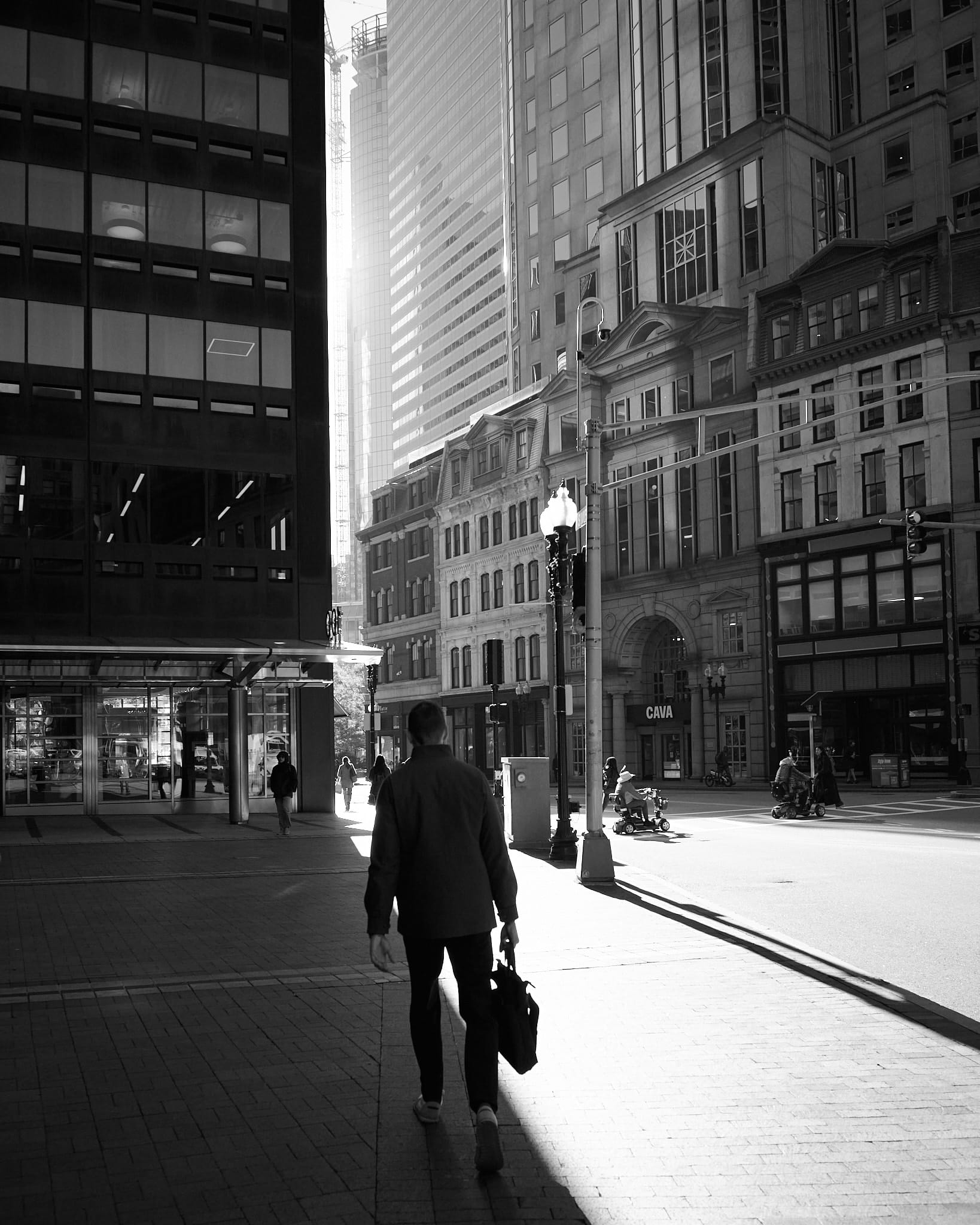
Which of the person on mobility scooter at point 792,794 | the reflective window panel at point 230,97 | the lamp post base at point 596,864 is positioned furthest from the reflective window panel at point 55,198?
the lamp post base at point 596,864

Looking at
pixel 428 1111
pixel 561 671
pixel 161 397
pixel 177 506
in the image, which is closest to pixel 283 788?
pixel 561 671

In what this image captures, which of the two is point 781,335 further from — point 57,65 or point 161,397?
point 57,65

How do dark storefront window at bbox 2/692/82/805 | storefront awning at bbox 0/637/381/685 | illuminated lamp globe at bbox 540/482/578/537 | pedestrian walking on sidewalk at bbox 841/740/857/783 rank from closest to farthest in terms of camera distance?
illuminated lamp globe at bbox 540/482/578/537, storefront awning at bbox 0/637/381/685, dark storefront window at bbox 2/692/82/805, pedestrian walking on sidewalk at bbox 841/740/857/783

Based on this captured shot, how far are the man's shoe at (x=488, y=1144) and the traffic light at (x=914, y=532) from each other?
2471 cm

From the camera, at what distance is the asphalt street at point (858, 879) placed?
10508 mm

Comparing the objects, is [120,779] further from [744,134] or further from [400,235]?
[400,235]

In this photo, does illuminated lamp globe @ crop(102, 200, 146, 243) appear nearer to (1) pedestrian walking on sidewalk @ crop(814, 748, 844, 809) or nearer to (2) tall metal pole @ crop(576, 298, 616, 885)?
(2) tall metal pole @ crop(576, 298, 616, 885)

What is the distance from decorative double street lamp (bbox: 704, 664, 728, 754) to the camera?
53.8 m

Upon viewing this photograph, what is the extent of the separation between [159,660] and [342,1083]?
24.2 metres

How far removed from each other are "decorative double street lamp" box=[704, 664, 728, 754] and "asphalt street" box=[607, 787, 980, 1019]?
21.0 meters

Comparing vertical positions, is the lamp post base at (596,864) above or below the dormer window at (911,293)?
below

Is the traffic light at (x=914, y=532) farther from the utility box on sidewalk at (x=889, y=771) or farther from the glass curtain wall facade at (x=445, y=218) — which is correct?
the glass curtain wall facade at (x=445, y=218)

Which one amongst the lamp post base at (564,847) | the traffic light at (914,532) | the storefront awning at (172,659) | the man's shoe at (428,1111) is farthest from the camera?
the traffic light at (914,532)

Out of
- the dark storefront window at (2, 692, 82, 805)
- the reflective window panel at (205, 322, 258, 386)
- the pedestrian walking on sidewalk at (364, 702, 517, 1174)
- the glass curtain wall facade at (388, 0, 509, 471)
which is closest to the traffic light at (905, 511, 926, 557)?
the reflective window panel at (205, 322, 258, 386)
